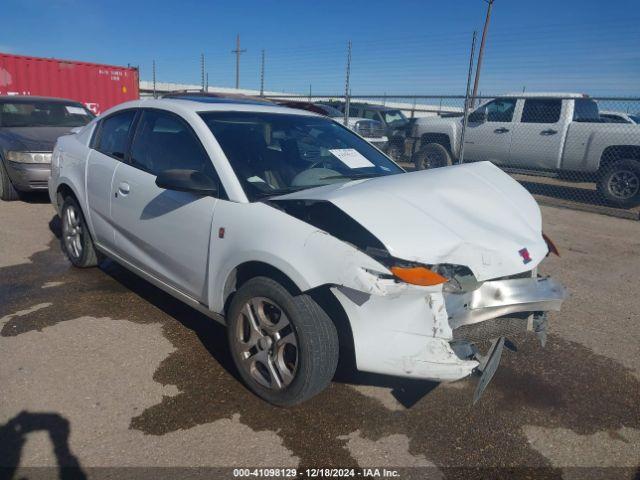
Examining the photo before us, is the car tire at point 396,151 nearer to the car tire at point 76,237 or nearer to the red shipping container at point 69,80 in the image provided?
the red shipping container at point 69,80

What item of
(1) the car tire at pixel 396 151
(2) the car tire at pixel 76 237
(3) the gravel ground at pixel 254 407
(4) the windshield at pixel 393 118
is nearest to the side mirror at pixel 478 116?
(1) the car tire at pixel 396 151

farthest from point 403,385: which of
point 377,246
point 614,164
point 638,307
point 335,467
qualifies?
point 614,164

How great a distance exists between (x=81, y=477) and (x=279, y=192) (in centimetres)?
170

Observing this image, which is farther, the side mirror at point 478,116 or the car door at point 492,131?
the side mirror at point 478,116

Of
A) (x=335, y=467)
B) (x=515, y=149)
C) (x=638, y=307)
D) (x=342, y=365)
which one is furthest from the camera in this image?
(x=515, y=149)

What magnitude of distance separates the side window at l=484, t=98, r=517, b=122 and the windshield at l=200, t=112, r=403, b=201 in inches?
292

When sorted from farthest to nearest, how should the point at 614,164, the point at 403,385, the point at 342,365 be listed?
the point at 614,164 → the point at 342,365 → the point at 403,385

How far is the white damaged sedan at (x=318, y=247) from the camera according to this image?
7.38 feet

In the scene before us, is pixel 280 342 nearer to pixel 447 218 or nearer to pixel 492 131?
pixel 447 218

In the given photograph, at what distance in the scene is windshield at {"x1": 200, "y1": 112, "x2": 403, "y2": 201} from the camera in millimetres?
2910

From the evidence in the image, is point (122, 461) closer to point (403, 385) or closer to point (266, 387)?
Result: point (266, 387)

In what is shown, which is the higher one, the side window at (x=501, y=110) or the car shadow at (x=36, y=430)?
the side window at (x=501, y=110)

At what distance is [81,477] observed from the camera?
210 centimetres

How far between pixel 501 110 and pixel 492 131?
0.48m
